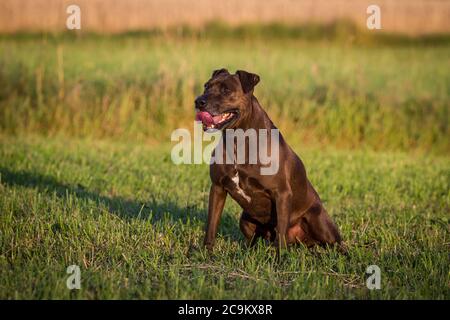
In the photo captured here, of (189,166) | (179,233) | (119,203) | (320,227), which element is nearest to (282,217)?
(320,227)

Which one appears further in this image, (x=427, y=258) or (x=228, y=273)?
(x=427, y=258)

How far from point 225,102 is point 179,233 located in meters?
1.54

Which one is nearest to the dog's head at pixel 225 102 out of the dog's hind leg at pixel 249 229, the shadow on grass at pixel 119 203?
the dog's hind leg at pixel 249 229

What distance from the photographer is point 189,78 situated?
46.3 ft

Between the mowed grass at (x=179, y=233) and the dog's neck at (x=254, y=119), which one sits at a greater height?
the dog's neck at (x=254, y=119)

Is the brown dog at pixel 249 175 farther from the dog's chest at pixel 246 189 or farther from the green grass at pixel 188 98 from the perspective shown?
the green grass at pixel 188 98

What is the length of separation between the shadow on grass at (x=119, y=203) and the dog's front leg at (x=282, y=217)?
99 centimetres

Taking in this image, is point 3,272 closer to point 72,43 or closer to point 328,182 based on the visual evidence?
point 328,182

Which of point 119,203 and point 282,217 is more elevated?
point 282,217

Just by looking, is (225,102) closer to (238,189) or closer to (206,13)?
(238,189)

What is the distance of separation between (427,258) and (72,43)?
14.3 m

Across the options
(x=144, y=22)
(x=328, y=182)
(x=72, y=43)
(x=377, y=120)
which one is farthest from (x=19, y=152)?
(x=144, y=22)

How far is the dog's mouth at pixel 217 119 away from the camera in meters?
6.40

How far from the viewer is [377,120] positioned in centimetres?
1405
